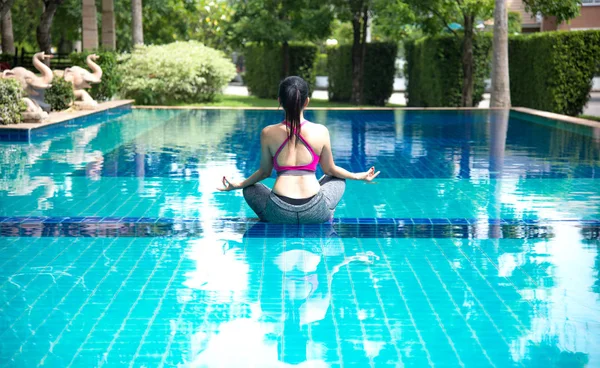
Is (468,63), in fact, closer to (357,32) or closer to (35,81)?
(357,32)

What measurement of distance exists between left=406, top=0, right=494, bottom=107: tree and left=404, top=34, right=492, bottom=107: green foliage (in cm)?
35

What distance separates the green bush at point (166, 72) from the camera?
2877 centimetres

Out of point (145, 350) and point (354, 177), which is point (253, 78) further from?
point (145, 350)

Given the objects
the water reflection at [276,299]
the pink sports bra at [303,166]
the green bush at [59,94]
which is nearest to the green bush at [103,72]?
the green bush at [59,94]

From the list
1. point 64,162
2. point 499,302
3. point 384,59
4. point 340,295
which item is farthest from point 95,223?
point 384,59

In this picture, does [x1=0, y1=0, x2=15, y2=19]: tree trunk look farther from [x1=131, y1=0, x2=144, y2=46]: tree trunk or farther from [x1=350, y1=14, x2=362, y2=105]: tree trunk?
[x1=350, y1=14, x2=362, y2=105]: tree trunk

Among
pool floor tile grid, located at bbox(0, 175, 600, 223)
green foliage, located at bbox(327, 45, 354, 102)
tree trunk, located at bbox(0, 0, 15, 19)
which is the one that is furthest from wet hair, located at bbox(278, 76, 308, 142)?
green foliage, located at bbox(327, 45, 354, 102)

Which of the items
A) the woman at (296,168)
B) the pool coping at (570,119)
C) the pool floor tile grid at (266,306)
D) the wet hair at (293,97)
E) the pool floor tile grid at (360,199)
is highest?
the wet hair at (293,97)

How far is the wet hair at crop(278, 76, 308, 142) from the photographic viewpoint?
7500 millimetres

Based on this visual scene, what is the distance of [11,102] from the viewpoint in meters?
16.9

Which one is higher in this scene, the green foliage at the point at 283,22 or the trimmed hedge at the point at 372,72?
→ the green foliage at the point at 283,22

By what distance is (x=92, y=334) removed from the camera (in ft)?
17.0

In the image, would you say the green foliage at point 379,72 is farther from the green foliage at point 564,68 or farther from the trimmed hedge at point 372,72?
the green foliage at point 564,68

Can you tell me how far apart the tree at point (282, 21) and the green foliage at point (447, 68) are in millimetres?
3848
